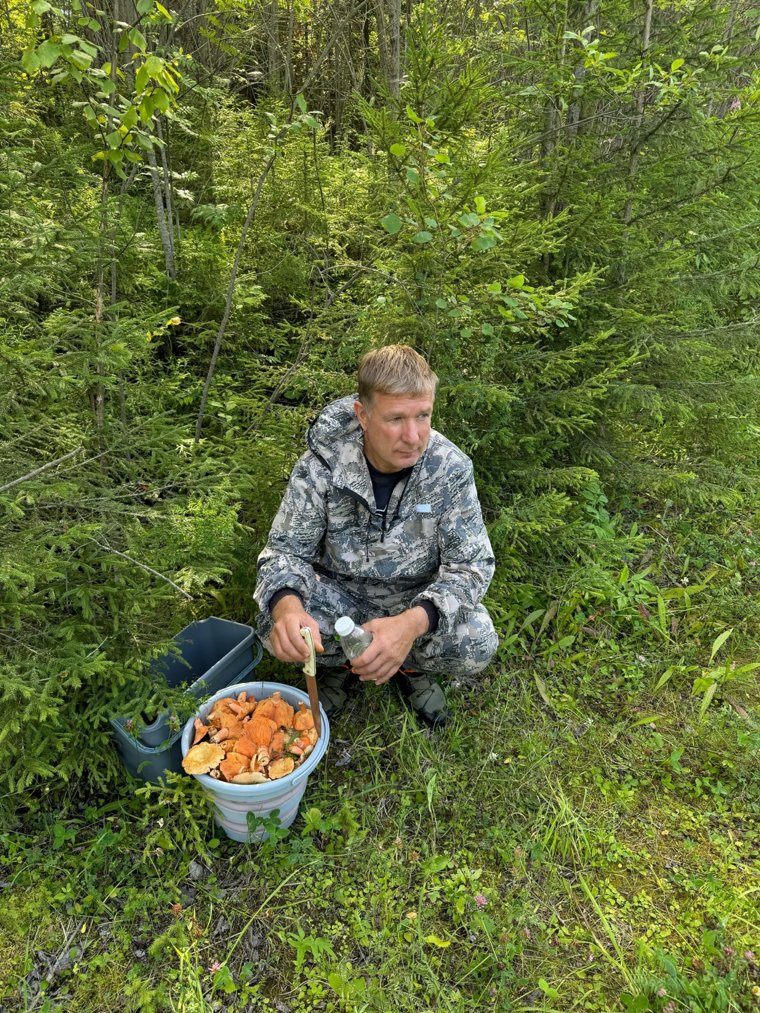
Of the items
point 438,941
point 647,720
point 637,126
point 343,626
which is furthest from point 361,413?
point 637,126

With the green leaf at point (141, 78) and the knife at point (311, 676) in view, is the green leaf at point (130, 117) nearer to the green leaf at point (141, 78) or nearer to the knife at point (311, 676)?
the green leaf at point (141, 78)

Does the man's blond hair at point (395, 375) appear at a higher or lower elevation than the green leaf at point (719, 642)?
higher

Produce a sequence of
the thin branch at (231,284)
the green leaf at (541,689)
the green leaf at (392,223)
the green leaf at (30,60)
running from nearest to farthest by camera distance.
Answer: the green leaf at (30,60)
the green leaf at (392,223)
the thin branch at (231,284)
the green leaf at (541,689)

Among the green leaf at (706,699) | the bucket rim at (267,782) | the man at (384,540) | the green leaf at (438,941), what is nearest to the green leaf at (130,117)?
the man at (384,540)

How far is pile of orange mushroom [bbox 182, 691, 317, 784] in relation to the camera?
191 centimetres

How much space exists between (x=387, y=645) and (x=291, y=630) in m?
0.34

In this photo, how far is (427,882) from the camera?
6.74 ft

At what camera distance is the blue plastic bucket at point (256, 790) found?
185 centimetres

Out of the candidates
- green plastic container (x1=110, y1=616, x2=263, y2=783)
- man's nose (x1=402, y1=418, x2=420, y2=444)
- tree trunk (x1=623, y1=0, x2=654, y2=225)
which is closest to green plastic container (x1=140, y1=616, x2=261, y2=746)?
green plastic container (x1=110, y1=616, x2=263, y2=783)

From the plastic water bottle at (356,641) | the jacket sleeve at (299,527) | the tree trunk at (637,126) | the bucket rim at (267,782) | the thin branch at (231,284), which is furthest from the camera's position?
the tree trunk at (637,126)

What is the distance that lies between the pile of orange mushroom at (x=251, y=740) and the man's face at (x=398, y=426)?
100 centimetres

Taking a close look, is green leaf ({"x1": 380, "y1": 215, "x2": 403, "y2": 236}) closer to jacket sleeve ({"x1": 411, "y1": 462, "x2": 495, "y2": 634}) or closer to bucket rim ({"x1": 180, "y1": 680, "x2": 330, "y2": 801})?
jacket sleeve ({"x1": 411, "y1": 462, "x2": 495, "y2": 634})

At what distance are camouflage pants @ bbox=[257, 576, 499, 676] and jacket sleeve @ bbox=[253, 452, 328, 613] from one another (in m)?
0.14

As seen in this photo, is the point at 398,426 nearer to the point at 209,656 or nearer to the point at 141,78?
the point at 141,78
